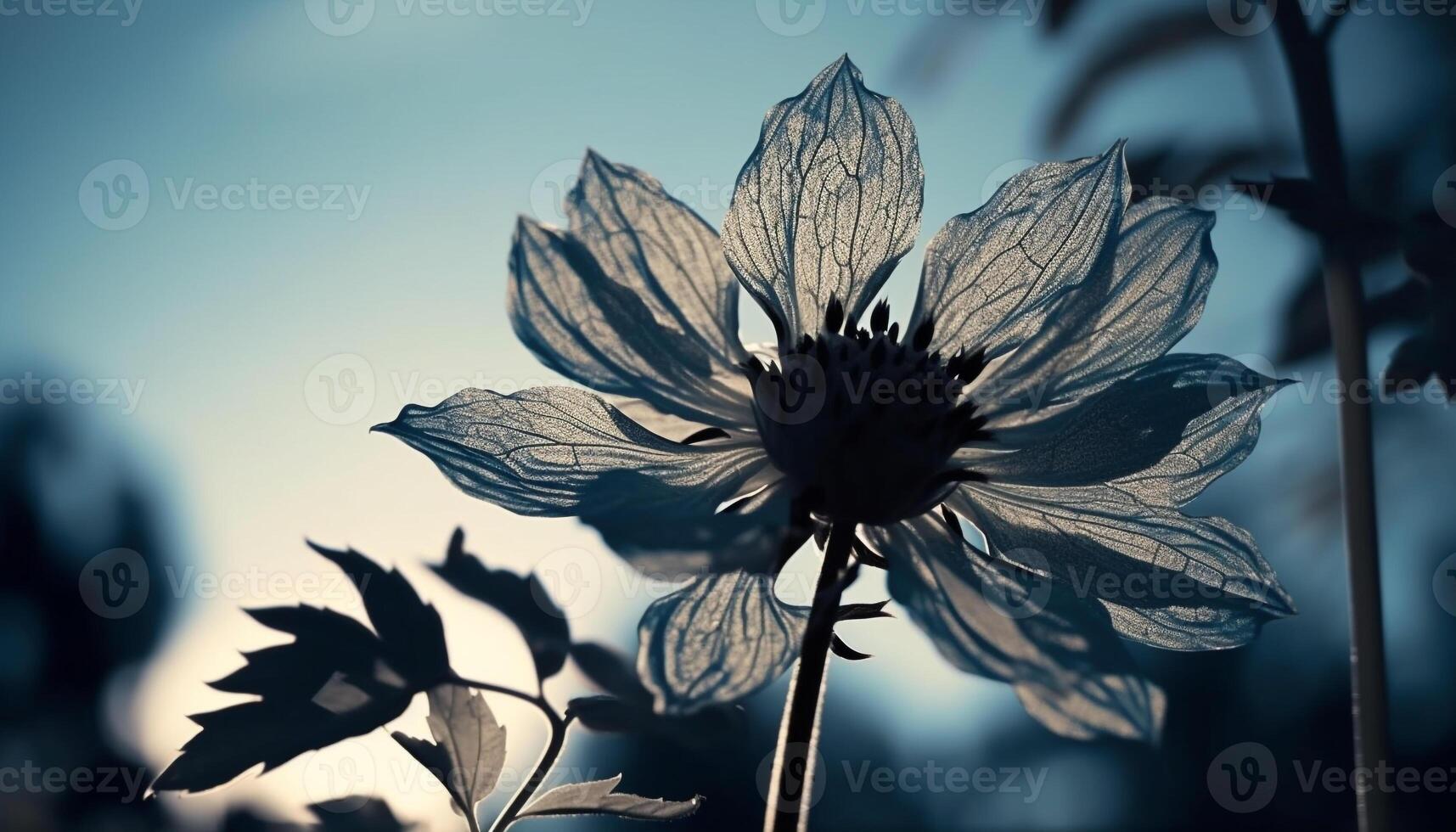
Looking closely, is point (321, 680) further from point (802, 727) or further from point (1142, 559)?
point (1142, 559)

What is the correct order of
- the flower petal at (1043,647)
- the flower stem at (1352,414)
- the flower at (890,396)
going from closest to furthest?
the flower petal at (1043,647) → the flower at (890,396) → the flower stem at (1352,414)

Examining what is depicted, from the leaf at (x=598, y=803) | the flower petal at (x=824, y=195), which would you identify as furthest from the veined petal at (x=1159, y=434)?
the leaf at (x=598, y=803)

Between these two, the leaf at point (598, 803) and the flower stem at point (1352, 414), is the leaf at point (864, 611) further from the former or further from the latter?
the flower stem at point (1352, 414)

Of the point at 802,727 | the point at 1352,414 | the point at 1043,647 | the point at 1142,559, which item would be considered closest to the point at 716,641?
the point at 802,727

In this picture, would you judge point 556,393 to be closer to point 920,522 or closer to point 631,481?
point 631,481

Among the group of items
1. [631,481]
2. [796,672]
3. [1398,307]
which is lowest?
[796,672]

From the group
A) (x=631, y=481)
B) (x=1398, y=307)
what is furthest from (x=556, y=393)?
(x=1398, y=307)
